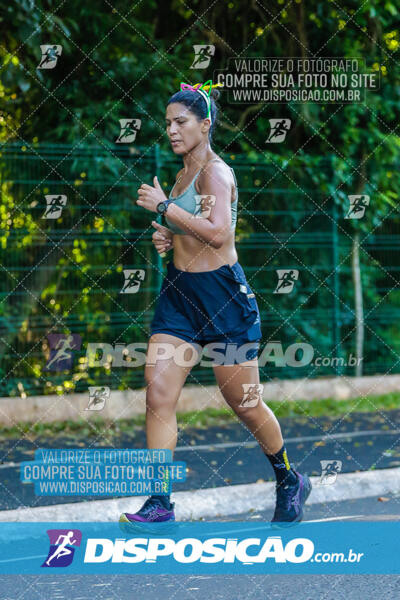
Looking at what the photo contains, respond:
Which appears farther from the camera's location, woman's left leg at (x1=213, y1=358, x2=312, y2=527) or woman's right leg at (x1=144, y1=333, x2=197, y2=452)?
woman's left leg at (x1=213, y1=358, x2=312, y2=527)

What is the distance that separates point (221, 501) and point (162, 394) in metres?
1.82

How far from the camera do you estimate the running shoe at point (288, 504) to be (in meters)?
5.36

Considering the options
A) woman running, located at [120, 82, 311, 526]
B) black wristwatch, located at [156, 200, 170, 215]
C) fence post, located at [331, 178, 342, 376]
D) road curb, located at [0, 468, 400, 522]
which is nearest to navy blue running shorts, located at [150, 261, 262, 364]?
woman running, located at [120, 82, 311, 526]

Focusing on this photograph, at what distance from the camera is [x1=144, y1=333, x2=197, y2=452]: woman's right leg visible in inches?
196

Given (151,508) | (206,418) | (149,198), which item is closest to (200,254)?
(149,198)

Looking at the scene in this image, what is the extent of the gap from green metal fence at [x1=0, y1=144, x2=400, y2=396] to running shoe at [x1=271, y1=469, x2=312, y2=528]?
4819mm

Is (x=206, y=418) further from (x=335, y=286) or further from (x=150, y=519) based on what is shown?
(x=150, y=519)

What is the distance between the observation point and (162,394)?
500cm

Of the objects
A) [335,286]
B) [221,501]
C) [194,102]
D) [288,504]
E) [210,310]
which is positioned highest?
[194,102]

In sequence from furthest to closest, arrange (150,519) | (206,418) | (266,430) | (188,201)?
(206,418), (266,430), (188,201), (150,519)

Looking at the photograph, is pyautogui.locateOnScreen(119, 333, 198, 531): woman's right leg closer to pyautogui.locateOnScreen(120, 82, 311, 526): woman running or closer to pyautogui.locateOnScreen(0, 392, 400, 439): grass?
pyautogui.locateOnScreen(120, 82, 311, 526): woman running

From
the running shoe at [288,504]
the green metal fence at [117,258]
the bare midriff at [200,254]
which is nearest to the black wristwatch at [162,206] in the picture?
the bare midriff at [200,254]

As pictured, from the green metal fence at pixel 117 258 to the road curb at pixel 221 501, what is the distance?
3.54 m

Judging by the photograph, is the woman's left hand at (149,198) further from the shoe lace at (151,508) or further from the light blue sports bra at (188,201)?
the shoe lace at (151,508)
